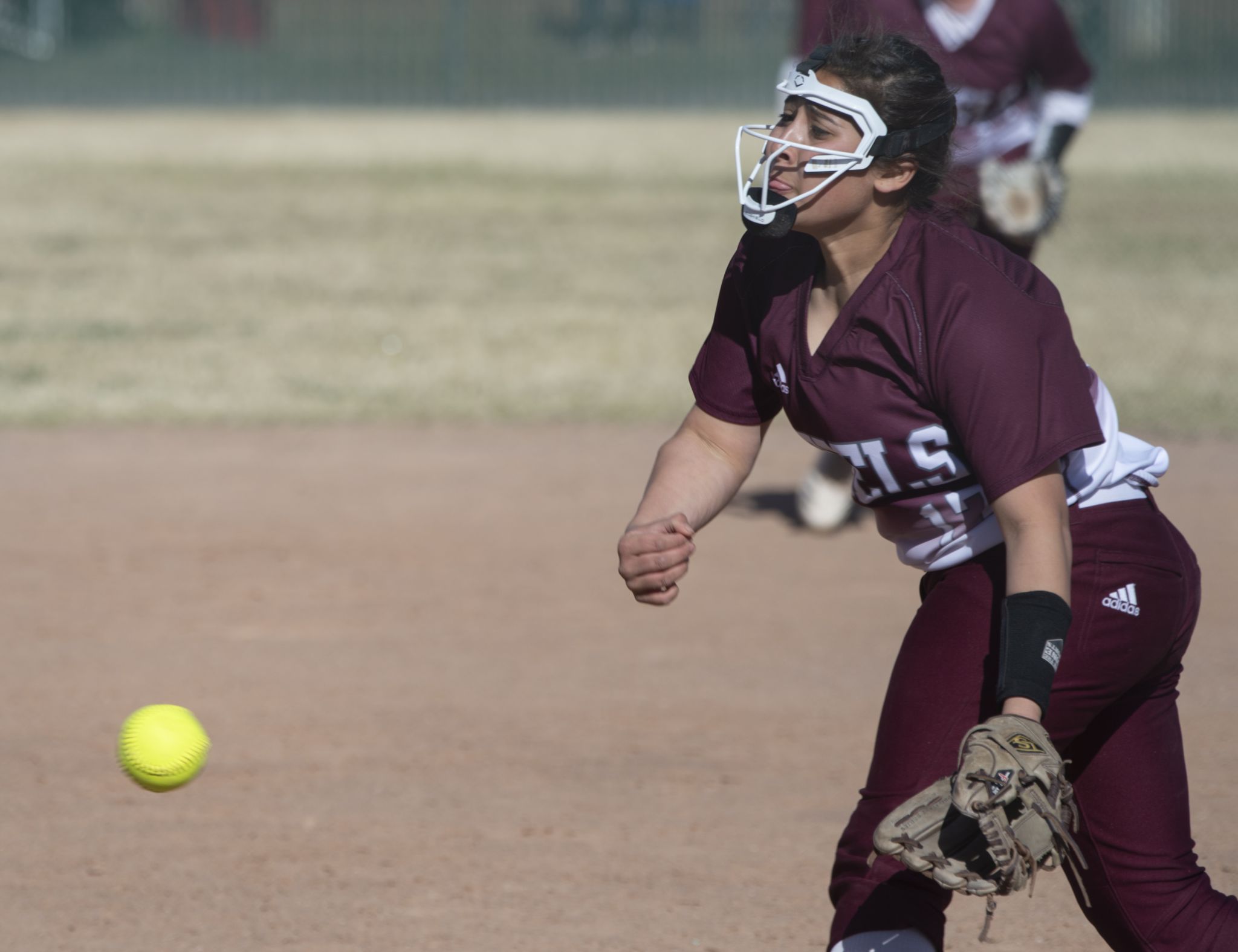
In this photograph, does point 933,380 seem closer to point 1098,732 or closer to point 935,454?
point 935,454

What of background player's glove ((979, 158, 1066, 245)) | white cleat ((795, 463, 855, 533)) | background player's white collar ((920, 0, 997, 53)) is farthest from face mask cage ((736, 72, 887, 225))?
white cleat ((795, 463, 855, 533))

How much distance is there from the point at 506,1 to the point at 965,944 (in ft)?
85.0

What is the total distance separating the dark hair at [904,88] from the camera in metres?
2.81

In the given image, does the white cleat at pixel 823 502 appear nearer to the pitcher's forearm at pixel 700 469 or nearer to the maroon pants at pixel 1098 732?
the pitcher's forearm at pixel 700 469

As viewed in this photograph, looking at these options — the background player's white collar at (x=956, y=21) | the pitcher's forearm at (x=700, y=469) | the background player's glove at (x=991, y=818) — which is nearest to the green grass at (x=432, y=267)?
the background player's white collar at (x=956, y=21)

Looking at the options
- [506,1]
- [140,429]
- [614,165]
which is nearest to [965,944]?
[140,429]

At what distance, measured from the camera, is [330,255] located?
14312 mm

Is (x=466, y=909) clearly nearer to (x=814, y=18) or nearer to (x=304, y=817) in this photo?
(x=304, y=817)

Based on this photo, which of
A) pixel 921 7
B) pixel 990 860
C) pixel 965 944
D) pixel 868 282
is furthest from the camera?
pixel 921 7

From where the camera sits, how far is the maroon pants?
2.71m

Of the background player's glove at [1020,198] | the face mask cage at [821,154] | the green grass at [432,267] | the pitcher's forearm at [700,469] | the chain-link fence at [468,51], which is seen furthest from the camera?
the chain-link fence at [468,51]

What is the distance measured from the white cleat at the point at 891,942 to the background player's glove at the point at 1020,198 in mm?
4161

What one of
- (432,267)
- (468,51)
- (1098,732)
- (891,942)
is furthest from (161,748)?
(468,51)

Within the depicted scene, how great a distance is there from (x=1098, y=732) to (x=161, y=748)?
207 centimetres
